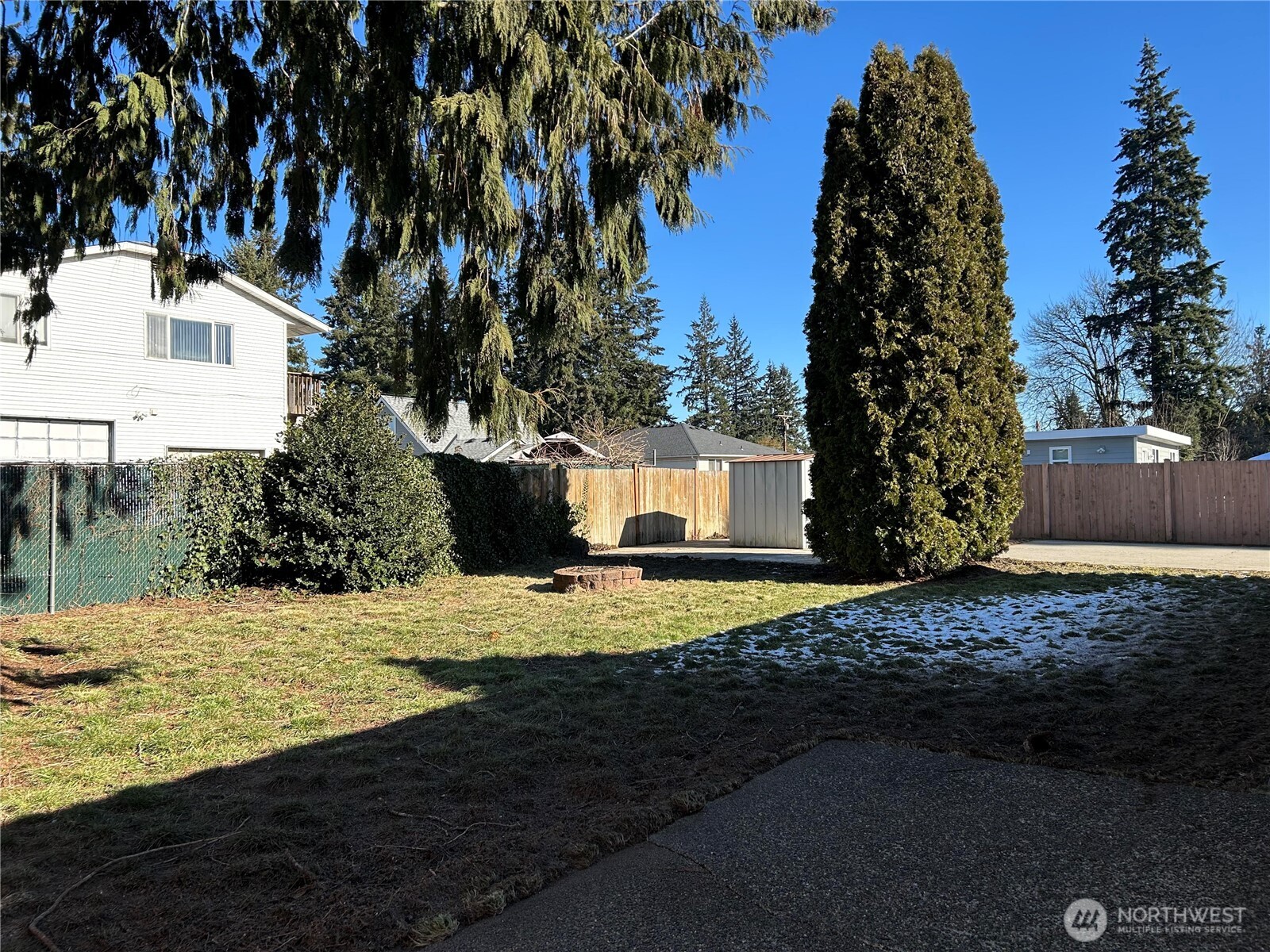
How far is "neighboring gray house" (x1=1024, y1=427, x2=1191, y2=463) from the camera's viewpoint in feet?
63.8

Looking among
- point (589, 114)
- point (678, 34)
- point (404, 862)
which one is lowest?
point (404, 862)

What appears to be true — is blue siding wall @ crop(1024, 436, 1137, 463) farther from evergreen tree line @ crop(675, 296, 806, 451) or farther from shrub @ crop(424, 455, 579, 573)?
evergreen tree line @ crop(675, 296, 806, 451)

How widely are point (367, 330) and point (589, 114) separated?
40161 mm

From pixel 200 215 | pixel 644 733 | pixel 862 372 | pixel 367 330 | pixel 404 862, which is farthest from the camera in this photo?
pixel 367 330

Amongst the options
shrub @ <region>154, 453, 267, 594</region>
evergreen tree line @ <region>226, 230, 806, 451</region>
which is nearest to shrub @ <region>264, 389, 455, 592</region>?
shrub @ <region>154, 453, 267, 594</region>

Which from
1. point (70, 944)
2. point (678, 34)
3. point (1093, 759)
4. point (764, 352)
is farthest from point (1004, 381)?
point (764, 352)

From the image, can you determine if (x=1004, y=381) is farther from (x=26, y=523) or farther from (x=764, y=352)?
(x=764, y=352)

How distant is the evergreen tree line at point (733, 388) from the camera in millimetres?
57781

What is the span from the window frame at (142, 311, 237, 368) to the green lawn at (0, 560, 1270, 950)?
30.7ft

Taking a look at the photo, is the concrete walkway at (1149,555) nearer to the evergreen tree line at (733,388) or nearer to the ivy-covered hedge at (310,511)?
the ivy-covered hedge at (310,511)

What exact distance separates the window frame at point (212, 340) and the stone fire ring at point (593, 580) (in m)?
11.1

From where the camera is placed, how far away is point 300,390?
19172mm

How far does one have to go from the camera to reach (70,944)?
7.34 ft

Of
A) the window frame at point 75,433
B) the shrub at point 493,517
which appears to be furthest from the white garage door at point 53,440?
the shrub at point 493,517
